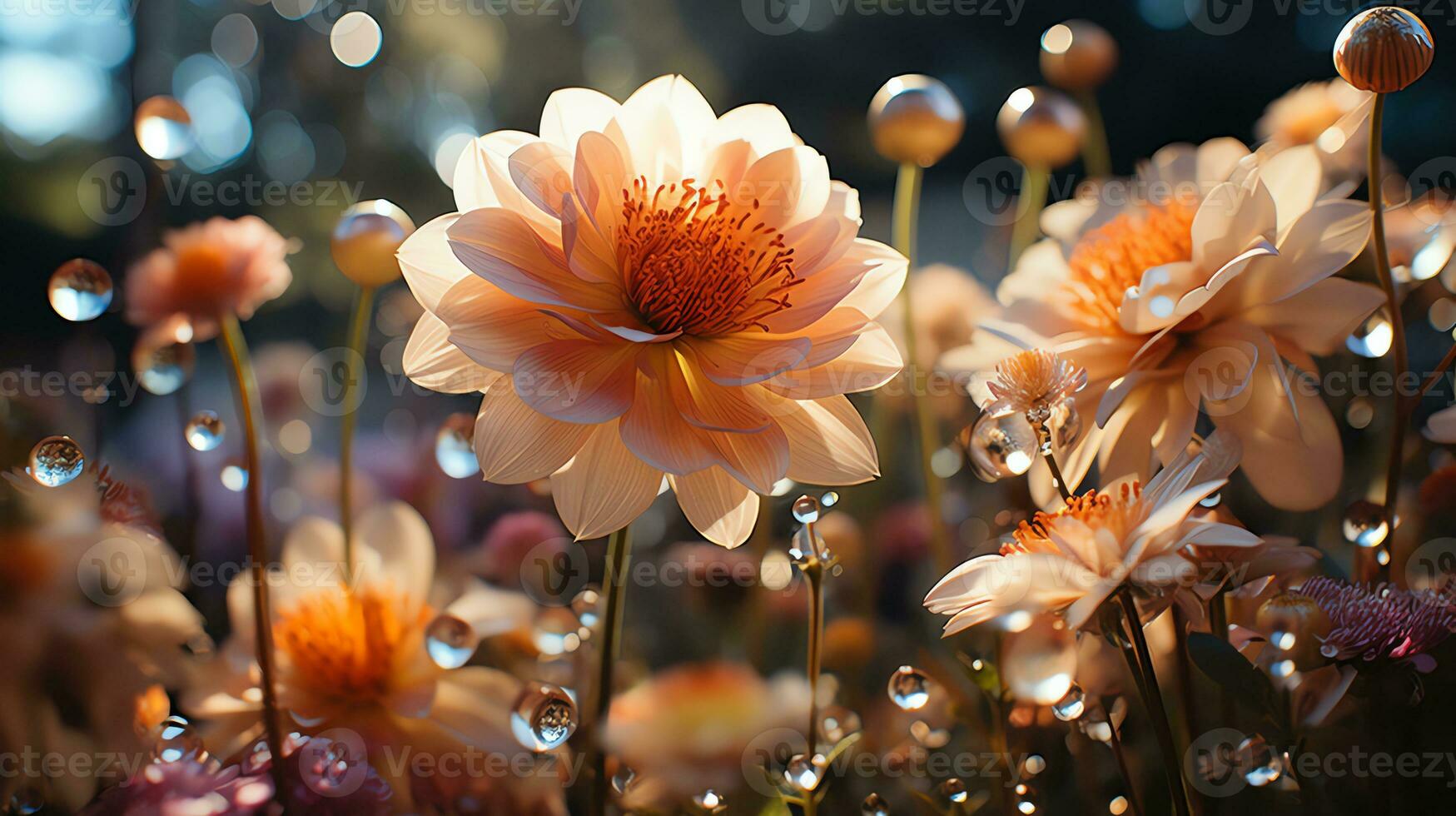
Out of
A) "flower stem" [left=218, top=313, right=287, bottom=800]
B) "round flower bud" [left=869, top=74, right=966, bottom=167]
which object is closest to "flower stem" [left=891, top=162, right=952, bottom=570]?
"round flower bud" [left=869, top=74, right=966, bottom=167]

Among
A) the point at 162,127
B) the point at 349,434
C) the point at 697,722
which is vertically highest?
the point at 162,127

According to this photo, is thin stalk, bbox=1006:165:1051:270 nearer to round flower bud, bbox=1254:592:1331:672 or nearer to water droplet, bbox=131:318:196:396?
round flower bud, bbox=1254:592:1331:672

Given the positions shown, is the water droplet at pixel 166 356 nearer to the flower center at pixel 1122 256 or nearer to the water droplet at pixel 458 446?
the water droplet at pixel 458 446

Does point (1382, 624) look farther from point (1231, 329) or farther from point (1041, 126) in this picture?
point (1041, 126)

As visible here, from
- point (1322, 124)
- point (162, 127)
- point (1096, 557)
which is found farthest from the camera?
point (1322, 124)

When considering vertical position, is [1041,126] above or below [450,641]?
above

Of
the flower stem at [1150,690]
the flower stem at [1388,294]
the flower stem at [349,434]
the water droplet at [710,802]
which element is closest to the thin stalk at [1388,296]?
the flower stem at [1388,294]

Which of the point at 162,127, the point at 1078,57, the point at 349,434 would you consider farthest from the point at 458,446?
the point at 1078,57
